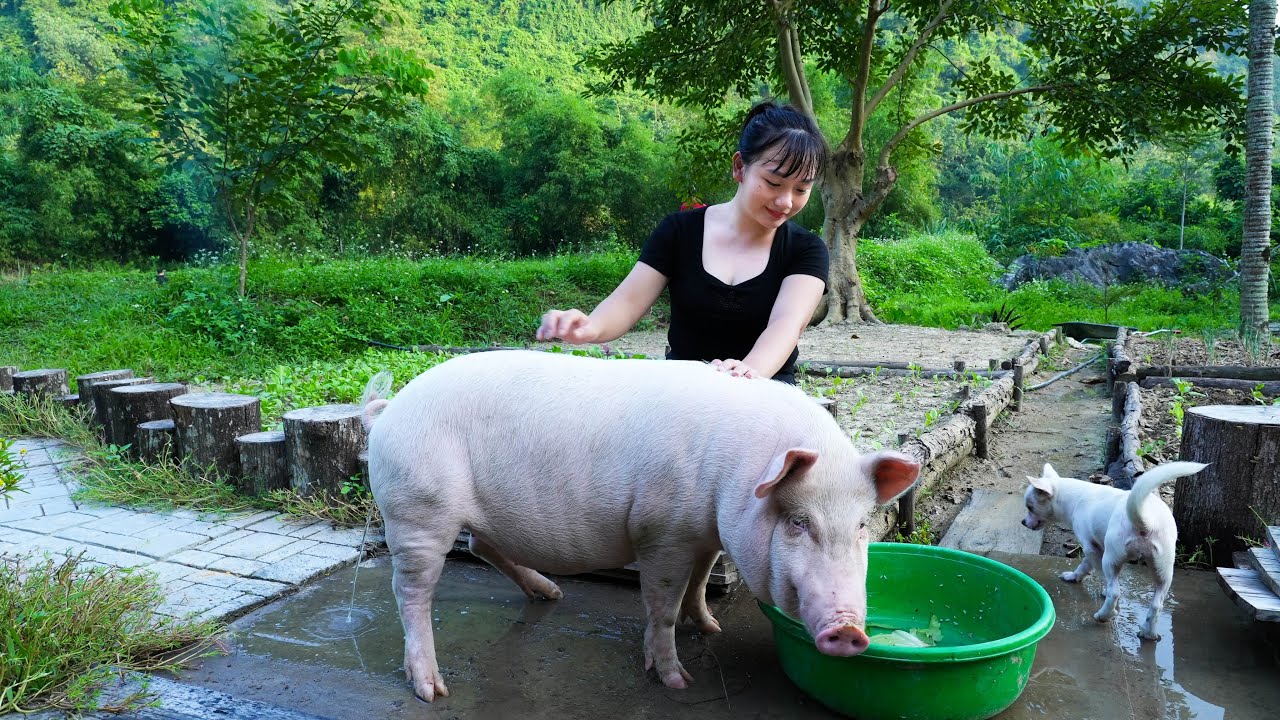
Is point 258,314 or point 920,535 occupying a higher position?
point 258,314

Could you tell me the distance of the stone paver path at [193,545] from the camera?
3.05 meters

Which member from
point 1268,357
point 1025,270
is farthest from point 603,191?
point 1268,357

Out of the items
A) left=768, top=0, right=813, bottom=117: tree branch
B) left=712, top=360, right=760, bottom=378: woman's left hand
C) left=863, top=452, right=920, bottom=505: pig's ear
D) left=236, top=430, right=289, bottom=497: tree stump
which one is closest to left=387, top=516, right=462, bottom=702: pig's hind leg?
left=712, top=360, right=760, bottom=378: woman's left hand

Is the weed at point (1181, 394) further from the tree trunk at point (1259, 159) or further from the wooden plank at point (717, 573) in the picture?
the wooden plank at point (717, 573)

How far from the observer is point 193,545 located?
11.6ft

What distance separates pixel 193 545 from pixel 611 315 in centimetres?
212

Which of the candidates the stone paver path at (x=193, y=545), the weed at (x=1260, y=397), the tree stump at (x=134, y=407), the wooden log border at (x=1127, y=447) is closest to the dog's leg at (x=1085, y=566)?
the wooden log border at (x=1127, y=447)

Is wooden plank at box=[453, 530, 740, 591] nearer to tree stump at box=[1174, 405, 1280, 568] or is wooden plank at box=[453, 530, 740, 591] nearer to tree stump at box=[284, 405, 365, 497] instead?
tree stump at box=[284, 405, 365, 497]

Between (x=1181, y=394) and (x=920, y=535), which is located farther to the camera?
(x=1181, y=394)

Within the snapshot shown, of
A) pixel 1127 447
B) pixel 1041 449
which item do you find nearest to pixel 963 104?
pixel 1041 449

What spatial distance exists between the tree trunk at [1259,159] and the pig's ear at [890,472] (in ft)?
27.2

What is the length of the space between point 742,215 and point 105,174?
66.1 ft

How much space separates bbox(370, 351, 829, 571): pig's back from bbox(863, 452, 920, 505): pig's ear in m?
0.21

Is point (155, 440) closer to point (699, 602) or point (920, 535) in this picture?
point (699, 602)
